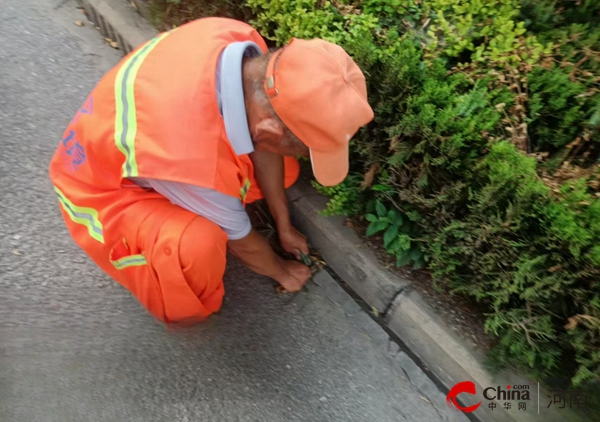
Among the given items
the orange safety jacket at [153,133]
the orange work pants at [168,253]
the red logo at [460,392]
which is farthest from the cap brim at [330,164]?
the red logo at [460,392]

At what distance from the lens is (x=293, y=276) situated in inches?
102

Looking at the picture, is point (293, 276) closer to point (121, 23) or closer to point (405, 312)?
point (405, 312)

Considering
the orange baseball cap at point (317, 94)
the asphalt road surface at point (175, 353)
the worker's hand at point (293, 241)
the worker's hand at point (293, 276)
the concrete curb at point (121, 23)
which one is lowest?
the asphalt road surface at point (175, 353)

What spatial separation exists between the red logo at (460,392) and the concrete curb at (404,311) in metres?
0.02

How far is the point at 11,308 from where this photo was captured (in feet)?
8.19

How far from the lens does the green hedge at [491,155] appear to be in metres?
1.81

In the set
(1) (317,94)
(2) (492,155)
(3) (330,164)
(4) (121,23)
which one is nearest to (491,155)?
(2) (492,155)

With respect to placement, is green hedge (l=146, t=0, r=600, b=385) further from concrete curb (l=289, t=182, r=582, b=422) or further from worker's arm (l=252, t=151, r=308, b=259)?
worker's arm (l=252, t=151, r=308, b=259)

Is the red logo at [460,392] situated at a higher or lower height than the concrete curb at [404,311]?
lower

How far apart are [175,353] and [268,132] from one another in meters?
1.32

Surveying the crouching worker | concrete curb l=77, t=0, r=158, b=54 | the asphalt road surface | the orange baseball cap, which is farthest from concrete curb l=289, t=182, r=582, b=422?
concrete curb l=77, t=0, r=158, b=54

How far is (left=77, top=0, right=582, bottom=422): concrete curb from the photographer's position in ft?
6.91

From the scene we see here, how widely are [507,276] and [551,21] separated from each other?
4.32 ft

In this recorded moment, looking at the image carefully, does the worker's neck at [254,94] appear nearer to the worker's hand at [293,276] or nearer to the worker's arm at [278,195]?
the worker's arm at [278,195]
